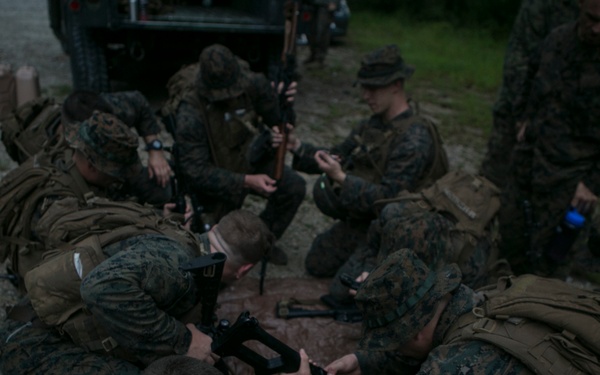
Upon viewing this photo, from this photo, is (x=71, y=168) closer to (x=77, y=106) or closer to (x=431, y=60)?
(x=77, y=106)

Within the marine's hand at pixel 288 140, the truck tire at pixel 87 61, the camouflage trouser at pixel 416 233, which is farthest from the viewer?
the truck tire at pixel 87 61

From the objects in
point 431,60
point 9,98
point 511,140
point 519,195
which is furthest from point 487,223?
point 431,60

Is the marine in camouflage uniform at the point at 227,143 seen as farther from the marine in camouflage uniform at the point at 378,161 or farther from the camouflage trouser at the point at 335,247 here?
the marine in camouflage uniform at the point at 378,161

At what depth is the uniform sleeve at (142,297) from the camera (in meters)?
2.33

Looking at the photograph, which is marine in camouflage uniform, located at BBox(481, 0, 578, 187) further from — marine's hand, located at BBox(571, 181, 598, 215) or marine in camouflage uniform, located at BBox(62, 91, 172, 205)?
marine in camouflage uniform, located at BBox(62, 91, 172, 205)

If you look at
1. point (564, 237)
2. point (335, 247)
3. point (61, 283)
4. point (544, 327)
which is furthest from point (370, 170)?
point (61, 283)

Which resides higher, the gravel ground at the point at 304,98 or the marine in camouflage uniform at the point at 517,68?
the marine in camouflage uniform at the point at 517,68

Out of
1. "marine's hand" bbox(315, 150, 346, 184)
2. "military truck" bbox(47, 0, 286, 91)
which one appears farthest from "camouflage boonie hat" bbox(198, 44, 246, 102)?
"military truck" bbox(47, 0, 286, 91)

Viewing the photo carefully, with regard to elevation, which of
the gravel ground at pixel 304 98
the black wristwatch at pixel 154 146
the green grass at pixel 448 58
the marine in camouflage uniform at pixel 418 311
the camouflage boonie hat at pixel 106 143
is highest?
the camouflage boonie hat at pixel 106 143

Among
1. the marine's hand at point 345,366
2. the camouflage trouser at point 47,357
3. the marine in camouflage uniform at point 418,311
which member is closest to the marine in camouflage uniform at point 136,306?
the camouflage trouser at point 47,357

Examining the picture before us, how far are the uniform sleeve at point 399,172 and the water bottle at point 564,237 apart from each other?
1.09 meters

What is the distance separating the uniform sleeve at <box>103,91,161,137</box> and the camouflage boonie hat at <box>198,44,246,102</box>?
53cm

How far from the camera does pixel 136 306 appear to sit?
2371 millimetres

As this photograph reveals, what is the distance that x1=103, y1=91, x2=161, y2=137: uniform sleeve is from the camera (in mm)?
4238
